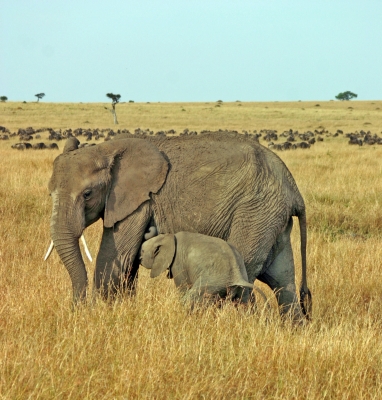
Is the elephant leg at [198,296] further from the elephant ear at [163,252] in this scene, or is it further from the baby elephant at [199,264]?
the elephant ear at [163,252]

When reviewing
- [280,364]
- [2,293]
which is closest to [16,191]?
[2,293]

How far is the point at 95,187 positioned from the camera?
5.95m

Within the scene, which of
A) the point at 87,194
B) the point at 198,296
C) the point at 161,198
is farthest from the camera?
the point at 161,198

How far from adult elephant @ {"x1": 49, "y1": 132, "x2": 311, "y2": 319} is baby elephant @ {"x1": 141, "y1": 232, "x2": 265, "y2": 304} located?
229 mm

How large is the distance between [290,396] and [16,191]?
8765 millimetres

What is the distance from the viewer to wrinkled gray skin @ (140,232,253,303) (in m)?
5.62

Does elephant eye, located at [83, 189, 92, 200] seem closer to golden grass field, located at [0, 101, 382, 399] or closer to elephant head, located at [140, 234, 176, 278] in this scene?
elephant head, located at [140, 234, 176, 278]

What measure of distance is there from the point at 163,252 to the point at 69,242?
78cm

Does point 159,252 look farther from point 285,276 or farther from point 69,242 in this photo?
point 285,276

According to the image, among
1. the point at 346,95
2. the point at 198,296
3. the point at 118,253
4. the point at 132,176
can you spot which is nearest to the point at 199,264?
the point at 198,296

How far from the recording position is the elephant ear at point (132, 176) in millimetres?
5980

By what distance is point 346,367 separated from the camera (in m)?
4.63

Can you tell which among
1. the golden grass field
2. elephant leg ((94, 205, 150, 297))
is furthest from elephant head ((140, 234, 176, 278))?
the golden grass field

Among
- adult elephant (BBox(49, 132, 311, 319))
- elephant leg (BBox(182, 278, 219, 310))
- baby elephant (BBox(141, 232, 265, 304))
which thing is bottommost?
elephant leg (BBox(182, 278, 219, 310))
